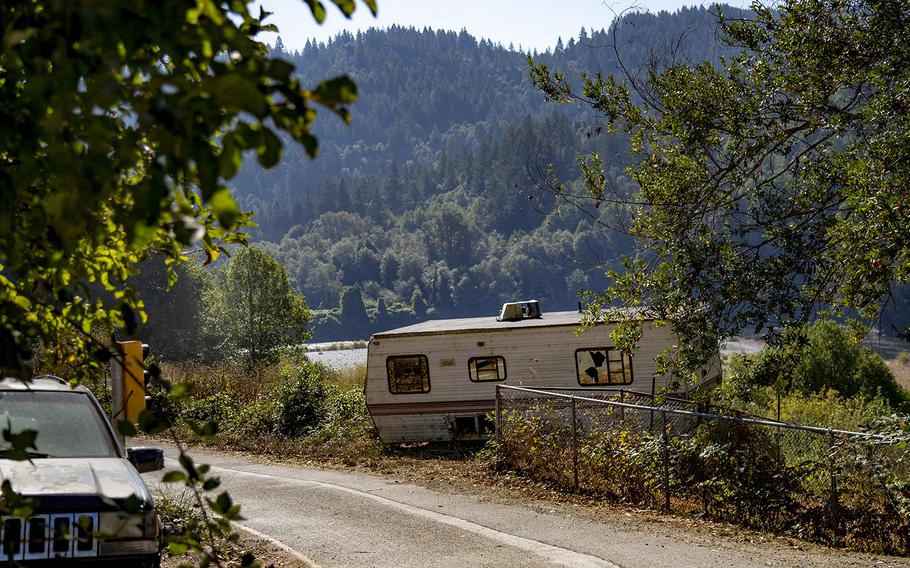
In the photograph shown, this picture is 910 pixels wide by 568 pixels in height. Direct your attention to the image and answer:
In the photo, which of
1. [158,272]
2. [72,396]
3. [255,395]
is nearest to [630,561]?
[72,396]

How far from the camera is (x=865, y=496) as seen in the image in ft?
34.1

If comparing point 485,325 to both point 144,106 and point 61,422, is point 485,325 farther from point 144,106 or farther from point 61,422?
point 144,106

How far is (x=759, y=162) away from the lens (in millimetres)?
11539

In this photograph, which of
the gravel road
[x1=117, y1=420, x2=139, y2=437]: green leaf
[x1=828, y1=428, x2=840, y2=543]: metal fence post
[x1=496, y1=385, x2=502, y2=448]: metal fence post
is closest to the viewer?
[x1=117, y1=420, x2=139, y2=437]: green leaf

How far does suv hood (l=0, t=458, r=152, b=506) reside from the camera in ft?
19.6

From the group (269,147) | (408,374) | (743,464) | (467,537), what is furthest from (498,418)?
(269,147)

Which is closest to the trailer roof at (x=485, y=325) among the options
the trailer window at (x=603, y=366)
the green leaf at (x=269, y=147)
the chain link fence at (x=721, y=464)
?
the trailer window at (x=603, y=366)

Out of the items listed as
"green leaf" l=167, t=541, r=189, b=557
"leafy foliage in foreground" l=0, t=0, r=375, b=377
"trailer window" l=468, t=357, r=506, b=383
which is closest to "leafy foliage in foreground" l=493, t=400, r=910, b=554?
"trailer window" l=468, t=357, r=506, b=383

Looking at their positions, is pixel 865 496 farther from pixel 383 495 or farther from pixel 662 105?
pixel 383 495

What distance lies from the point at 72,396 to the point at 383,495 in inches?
282

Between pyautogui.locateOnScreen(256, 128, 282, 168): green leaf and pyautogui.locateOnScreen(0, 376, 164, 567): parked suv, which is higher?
pyautogui.locateOnScreen(256, 128, 282, 168): green leaf

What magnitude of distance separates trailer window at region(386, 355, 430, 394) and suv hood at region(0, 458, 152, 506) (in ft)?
50.5

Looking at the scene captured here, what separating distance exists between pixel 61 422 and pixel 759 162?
26.8 ft

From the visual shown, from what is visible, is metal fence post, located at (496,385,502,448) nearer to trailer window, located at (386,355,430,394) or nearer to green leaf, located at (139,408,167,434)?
trailer window, located at (386,355,430,394)
